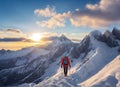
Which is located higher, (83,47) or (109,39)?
(83,47)

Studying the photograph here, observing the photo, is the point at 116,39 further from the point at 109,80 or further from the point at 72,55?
the point at 109,80

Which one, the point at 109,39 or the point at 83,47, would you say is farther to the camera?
the point at 83,47

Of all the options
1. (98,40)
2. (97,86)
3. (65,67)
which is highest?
(98,40)

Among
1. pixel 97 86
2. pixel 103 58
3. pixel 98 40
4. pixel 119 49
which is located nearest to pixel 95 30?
pixel 98 40

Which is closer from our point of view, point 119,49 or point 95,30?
point 119,49

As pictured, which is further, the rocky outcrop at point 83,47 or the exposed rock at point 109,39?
the rocky outcrop at point 83,47

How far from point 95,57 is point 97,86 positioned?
196 feet

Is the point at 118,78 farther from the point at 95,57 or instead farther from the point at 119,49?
the point at 119,49

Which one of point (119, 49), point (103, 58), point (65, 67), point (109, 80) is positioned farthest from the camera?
point (119, 49)

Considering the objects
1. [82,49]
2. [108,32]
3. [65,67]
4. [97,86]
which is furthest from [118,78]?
[82,49]

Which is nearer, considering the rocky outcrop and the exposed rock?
the exposed rock

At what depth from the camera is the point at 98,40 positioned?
146000mm

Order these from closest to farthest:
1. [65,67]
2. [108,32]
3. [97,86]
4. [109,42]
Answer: [97,86] → [65,67] → [109,42] → [108,32]

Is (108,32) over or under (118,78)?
over
